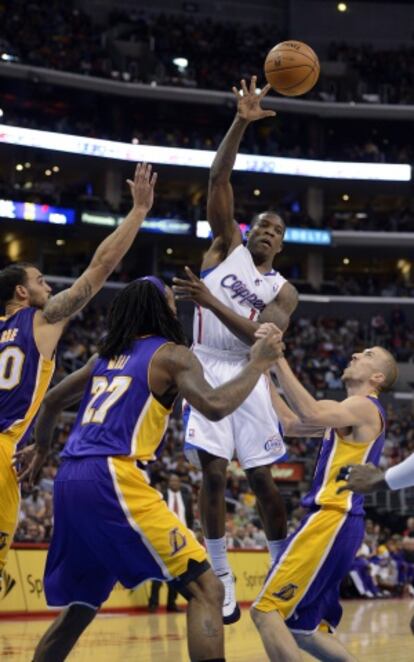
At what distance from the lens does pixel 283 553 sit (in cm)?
684

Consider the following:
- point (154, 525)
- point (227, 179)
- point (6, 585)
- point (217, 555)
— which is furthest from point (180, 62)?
point (154, 525)

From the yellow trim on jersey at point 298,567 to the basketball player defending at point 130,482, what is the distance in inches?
49.0

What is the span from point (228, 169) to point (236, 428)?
1.96 metres

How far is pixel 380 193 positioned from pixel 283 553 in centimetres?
4355

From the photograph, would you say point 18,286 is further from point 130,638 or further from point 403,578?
point 403,578

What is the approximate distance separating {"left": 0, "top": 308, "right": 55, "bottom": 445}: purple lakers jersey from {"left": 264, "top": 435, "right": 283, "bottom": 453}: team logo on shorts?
1.97 metres

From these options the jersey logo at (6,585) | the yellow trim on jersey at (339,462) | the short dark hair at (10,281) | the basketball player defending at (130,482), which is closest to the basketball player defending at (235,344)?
the yellow trim on jersey at (339,462)

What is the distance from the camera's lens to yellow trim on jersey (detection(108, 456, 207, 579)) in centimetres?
544

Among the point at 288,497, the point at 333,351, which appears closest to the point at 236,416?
the point at 288,497

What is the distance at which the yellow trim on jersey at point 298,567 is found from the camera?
6730mm

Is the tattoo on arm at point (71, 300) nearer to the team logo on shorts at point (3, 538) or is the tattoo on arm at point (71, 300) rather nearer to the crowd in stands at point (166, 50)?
the team logo on shorts at point (3, 538)

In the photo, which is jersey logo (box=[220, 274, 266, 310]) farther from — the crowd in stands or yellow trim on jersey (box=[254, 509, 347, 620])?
the crowd in stands

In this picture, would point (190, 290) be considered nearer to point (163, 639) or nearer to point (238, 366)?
point (238, 366)

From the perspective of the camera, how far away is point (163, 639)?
39.3 ft
